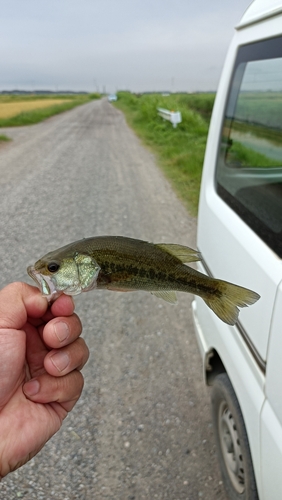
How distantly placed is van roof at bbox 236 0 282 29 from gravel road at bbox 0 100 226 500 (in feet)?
8.81

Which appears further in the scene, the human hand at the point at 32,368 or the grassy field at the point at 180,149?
the grassy field at the point at 180,149

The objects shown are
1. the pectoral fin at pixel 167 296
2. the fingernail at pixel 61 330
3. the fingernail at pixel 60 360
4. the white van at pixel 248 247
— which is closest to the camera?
the pectoral fin at pixel 167 296

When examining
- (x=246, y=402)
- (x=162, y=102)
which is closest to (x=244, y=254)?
(x=246, y=402)

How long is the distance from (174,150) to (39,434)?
11888mm

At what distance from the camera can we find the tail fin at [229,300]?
1.19 m

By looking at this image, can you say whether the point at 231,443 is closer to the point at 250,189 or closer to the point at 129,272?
the point at 250,189

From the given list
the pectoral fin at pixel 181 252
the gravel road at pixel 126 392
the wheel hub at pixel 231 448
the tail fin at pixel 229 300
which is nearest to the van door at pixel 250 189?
the tail fin at pixel 229 300

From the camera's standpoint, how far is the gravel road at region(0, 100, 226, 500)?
9.14ft

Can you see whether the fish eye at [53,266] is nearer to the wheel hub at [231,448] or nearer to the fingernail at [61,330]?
the fingernail at [61,330]

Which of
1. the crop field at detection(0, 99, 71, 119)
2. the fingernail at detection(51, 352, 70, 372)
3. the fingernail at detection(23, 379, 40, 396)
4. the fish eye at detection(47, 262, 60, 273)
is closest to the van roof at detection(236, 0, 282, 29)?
the fish eye at detection(47, 262, 60, 273)

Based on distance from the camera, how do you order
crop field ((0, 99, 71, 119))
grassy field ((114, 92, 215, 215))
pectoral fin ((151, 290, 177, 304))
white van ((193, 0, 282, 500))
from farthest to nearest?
crop field ((0, 99, 71, 119)), grassy field ((114, 92, 215, 215)), white van ((193, 0, 282, 500)), pectoral fin ((151, 290, 177, 304))

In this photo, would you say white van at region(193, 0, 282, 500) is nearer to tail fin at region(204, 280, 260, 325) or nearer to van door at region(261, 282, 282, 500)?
van door at region(261, 282, 282, 500)

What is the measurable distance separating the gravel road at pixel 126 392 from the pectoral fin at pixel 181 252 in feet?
7.05

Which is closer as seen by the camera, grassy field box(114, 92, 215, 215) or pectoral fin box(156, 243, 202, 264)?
pectoral fin box(156, 243, 202, 264)
